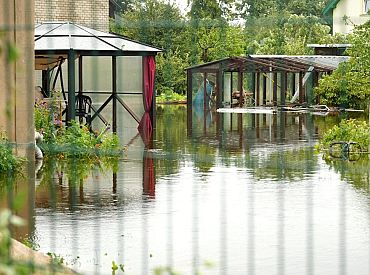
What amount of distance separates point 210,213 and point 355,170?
4059 mm

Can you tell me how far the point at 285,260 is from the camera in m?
6.02

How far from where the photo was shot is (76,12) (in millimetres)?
24484

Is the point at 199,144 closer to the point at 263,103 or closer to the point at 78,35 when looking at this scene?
the point at 78,35

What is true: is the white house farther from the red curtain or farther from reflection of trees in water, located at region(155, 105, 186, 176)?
the red curtain

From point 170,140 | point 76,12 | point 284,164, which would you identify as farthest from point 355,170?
point 76,12

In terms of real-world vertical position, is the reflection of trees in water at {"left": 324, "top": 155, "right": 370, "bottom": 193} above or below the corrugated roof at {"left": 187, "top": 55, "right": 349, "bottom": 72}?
below

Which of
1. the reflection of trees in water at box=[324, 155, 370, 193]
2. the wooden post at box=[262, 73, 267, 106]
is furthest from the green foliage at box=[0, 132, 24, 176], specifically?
the wooden post at box=[262, 73, 267, 106]

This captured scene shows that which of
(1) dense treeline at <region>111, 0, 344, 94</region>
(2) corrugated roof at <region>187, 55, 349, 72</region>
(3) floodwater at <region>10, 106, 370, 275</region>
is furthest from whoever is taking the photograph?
(2) corrugated roof at <region>187, 55, 349, 72</region>

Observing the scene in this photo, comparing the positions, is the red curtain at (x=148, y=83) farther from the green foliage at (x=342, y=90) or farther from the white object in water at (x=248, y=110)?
the white object in water at (x=248, y=110)

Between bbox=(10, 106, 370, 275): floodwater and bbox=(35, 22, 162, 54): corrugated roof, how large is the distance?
2432 millimetres

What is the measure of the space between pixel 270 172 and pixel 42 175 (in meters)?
Answer: 2.66

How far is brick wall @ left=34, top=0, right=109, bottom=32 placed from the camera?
889 inches

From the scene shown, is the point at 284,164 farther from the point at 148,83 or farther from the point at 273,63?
the point at 273,63

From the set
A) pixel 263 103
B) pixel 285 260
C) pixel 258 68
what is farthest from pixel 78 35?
pixel 263 103
